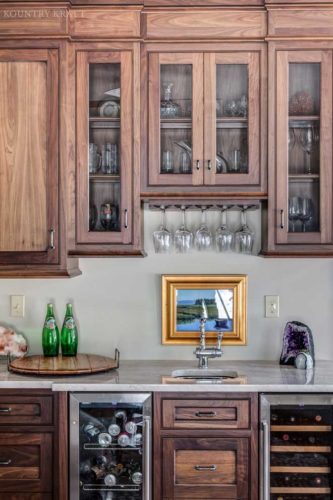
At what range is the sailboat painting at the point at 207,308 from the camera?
3.09m

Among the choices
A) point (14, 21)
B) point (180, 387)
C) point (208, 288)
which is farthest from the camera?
point (208, 288)

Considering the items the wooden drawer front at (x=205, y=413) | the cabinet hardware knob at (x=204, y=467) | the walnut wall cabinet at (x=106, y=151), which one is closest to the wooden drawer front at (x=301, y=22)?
the walnut wall cabinet at (x=106, y=151)

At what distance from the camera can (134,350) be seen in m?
3.14

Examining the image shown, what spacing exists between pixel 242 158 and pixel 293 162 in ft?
0.77

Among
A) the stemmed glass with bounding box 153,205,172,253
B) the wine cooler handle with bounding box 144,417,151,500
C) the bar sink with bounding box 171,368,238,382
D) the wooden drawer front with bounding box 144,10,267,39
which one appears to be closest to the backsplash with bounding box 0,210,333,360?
the stemmed glass with bounding box 153,205,172,253

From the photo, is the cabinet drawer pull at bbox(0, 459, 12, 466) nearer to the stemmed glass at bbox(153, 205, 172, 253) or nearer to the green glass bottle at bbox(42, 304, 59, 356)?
the green glass bottle at bbox(42, 304, 59, 356)

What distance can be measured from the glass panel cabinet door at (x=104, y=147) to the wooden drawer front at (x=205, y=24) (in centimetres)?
19

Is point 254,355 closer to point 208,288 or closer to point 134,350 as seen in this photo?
point 208,288

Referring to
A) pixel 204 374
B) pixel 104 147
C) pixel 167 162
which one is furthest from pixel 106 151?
pixel 204 374

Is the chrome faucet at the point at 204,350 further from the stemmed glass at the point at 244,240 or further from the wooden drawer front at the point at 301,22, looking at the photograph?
the wooden drawer front at the point at 301,22

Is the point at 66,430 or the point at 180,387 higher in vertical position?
the point at 180,387

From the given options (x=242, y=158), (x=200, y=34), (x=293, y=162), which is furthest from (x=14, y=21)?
(x=293, y=162)

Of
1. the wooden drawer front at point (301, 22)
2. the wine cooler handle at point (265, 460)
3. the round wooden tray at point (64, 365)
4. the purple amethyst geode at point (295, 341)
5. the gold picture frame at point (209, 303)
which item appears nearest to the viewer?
the wine cooler handle at point (265, 460)

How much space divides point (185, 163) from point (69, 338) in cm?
101
